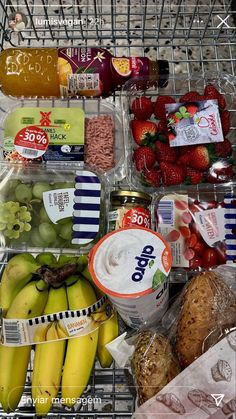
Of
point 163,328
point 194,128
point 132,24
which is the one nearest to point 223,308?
point 163,328

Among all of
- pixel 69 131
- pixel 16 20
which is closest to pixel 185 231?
pixel 69 131

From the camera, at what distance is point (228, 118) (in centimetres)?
114

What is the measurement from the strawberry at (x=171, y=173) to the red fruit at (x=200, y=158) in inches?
1.2

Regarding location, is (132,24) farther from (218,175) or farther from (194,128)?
(218,175)

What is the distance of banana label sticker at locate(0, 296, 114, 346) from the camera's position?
0.89 metres

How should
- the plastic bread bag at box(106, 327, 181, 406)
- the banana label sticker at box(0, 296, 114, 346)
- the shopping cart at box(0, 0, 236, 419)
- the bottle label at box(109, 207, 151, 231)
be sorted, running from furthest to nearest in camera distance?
1. the shopping cart at box(0, 0, 236, 419)
2. the bottle label at box(109, 207, 151, 231)
3. the banana label sticker at box(0, 296, 114, 346)
4. the plastic bread bag at box(106, 327, 181, 406)

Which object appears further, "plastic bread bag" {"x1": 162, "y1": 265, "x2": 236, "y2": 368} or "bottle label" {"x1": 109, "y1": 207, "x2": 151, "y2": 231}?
"bottle label" {"x1": 109, "y1": 207, "x2": 151, "y2": 231}

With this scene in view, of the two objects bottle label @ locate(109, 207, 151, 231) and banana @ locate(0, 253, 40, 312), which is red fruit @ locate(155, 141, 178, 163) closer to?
bottle label @ locate(109, 207, 151, 231)

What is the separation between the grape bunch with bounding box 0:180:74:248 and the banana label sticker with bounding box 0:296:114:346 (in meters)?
0.18

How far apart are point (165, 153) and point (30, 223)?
318 millimetres

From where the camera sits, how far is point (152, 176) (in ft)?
3.56

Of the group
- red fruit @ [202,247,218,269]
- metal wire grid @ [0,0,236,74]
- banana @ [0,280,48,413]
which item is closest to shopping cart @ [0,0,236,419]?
metal wire grid @ [0,0,236,74]

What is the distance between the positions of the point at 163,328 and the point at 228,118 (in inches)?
19.8

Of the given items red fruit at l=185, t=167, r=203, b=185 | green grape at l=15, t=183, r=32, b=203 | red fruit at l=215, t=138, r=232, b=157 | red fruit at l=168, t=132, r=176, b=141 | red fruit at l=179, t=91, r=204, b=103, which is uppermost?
red fruit at l=179, t=91, r=204, b=103
